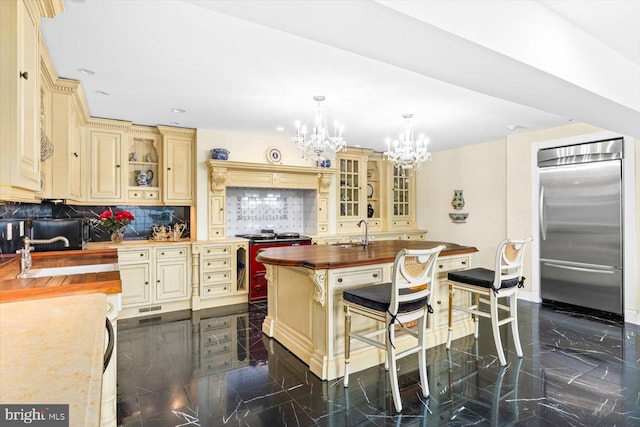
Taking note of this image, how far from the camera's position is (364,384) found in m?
2.57

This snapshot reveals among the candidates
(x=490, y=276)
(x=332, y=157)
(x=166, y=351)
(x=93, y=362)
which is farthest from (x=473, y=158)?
(x=93, y=362)

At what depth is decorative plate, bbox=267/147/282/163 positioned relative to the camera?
17.0 ft

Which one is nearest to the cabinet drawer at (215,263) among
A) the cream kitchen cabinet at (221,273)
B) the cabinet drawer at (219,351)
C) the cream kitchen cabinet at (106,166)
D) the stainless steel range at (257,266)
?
the cream kitchen cabinet at (221,273)

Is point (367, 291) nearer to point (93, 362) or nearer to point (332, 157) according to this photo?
point (93, 362)

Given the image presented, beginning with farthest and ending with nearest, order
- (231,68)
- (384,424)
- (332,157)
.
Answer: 1. (332,157)
2. (231,68)
3. (384,424)

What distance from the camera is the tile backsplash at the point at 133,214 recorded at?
156 inches

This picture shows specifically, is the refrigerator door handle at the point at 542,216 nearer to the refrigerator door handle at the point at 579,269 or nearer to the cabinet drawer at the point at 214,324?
the refrigerator door handle at the point at 579,269

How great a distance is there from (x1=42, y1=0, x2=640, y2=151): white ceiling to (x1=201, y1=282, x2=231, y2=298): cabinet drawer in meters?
2.25

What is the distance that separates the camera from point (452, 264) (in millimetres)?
3471

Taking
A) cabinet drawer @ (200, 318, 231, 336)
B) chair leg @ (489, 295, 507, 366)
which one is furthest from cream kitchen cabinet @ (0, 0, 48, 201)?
chair leg @ (489, 295, 507, 366)

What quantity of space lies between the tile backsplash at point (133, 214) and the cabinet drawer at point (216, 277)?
2.70ft

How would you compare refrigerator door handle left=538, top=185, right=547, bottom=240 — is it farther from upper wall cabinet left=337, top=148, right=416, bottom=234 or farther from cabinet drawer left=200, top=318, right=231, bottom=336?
cabinet drawer left=200, top=318, right=231, bottom=336

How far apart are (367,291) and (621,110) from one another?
7.57 feet

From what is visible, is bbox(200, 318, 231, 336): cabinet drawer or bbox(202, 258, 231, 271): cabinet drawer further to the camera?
bbox(202, 258, 231, 271): cabinet drawer
